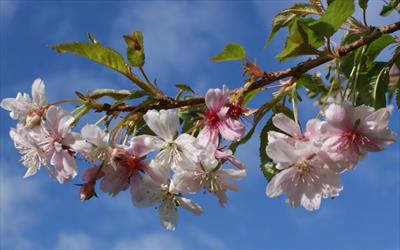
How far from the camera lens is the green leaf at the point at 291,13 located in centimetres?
237

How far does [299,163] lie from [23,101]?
932 millimetres

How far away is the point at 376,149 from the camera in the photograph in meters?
1.86

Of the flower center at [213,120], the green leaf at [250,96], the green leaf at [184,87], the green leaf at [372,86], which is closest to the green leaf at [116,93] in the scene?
the green leaf at [184,87]

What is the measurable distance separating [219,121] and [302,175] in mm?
303

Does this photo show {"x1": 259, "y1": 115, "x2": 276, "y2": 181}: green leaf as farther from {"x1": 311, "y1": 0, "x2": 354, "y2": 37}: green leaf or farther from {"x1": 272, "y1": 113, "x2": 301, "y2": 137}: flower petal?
{"x1": 311, "y1": 0, "x2": 354, "y2": 37}: green leaf

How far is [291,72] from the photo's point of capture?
198 cm

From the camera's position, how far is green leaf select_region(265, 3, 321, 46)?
7.77 ft

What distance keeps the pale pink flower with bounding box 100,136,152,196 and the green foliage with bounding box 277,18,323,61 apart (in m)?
0.50

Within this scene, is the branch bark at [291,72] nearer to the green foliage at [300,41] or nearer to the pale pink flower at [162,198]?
the green foliage at [300,41]

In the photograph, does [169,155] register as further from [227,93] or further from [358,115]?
[358,115]

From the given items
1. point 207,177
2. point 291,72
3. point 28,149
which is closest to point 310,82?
point 291,72

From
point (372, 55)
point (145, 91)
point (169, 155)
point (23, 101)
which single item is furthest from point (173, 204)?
point (372, 55)

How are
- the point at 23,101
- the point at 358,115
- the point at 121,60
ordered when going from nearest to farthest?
1. the point at 358,115
2. the point at 121,60
3. the point at 23,101

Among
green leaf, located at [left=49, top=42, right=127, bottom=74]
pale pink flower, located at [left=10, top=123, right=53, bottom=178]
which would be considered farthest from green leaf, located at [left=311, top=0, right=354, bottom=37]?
pale pink flower, located at [left=10, top=123, right=53, bottom=178]
